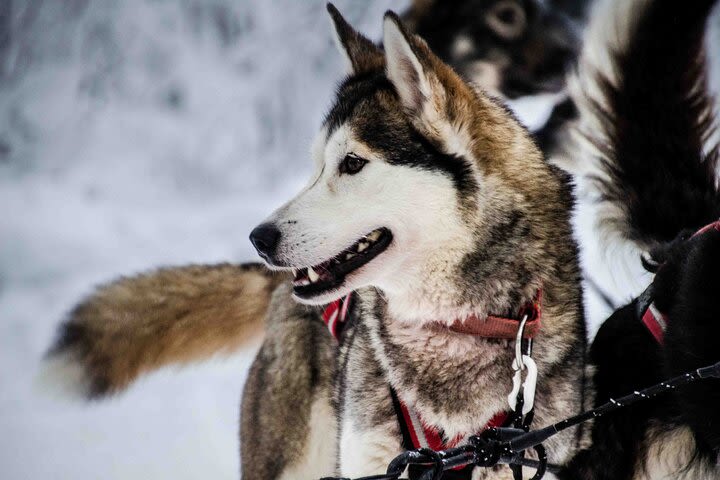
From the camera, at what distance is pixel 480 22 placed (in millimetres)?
4023

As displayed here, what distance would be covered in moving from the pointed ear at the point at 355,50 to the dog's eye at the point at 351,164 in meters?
0.36

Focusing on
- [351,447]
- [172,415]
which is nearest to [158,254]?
[172,415]

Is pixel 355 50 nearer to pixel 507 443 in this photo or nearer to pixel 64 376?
pixel 507 443

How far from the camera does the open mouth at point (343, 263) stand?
56.1 inches

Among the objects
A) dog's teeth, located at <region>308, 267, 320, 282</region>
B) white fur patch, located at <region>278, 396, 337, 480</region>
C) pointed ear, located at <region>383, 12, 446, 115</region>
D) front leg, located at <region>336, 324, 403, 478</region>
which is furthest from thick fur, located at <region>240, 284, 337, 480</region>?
pointed ear, located at <region>383, 12, 446, 115</region>

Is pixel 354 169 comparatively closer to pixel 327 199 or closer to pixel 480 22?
pixel 327 199

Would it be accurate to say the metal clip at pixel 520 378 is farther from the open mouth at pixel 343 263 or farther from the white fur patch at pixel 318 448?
the white fur patch at pixel 318 448

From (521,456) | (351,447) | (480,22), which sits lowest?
(521,456)

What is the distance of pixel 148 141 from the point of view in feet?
16.0

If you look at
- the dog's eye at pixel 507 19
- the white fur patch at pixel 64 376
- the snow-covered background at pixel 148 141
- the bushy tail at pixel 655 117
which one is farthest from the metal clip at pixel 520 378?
the dog's eye at pixel 507 19

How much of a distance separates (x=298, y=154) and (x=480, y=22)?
5.46 ft

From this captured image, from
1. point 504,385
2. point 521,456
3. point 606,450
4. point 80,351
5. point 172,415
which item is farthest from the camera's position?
point 172,415

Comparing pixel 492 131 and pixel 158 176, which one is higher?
pixel 158 176

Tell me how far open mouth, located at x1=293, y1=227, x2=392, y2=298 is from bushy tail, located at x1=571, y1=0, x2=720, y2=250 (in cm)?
101
